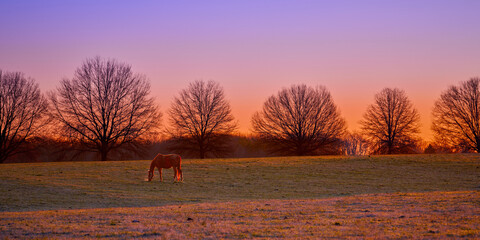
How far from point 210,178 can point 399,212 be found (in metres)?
21.2

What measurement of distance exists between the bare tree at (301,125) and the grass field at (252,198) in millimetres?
20880

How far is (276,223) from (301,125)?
57.3 m

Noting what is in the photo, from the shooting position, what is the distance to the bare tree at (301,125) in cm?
6888

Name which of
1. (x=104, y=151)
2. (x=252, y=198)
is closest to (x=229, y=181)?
(x=252, y=198)

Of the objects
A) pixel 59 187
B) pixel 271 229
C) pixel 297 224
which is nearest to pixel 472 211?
pixel 297 224

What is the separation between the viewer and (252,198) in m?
25.6

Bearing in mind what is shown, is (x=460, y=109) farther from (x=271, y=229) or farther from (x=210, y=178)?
(x=271, y=229)

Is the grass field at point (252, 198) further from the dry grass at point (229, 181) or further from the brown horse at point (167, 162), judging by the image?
the brown horse at point (167, 162)

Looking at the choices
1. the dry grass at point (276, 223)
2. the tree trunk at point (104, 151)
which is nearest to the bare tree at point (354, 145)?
the tree trunk at point (104, 151)

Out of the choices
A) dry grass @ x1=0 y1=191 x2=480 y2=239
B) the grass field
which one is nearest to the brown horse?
the grass field

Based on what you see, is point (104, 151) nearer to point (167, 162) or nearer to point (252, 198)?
point (167, 162)

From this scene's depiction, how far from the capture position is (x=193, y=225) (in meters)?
13.2

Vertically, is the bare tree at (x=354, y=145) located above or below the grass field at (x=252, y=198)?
above

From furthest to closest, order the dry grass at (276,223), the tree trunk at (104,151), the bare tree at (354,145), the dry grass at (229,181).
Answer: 1. the bare tree at (354,145)
2. the tree trunk at (104,151)
3. the dry grass at (229,181)
4. the dry grass at (276,223)
